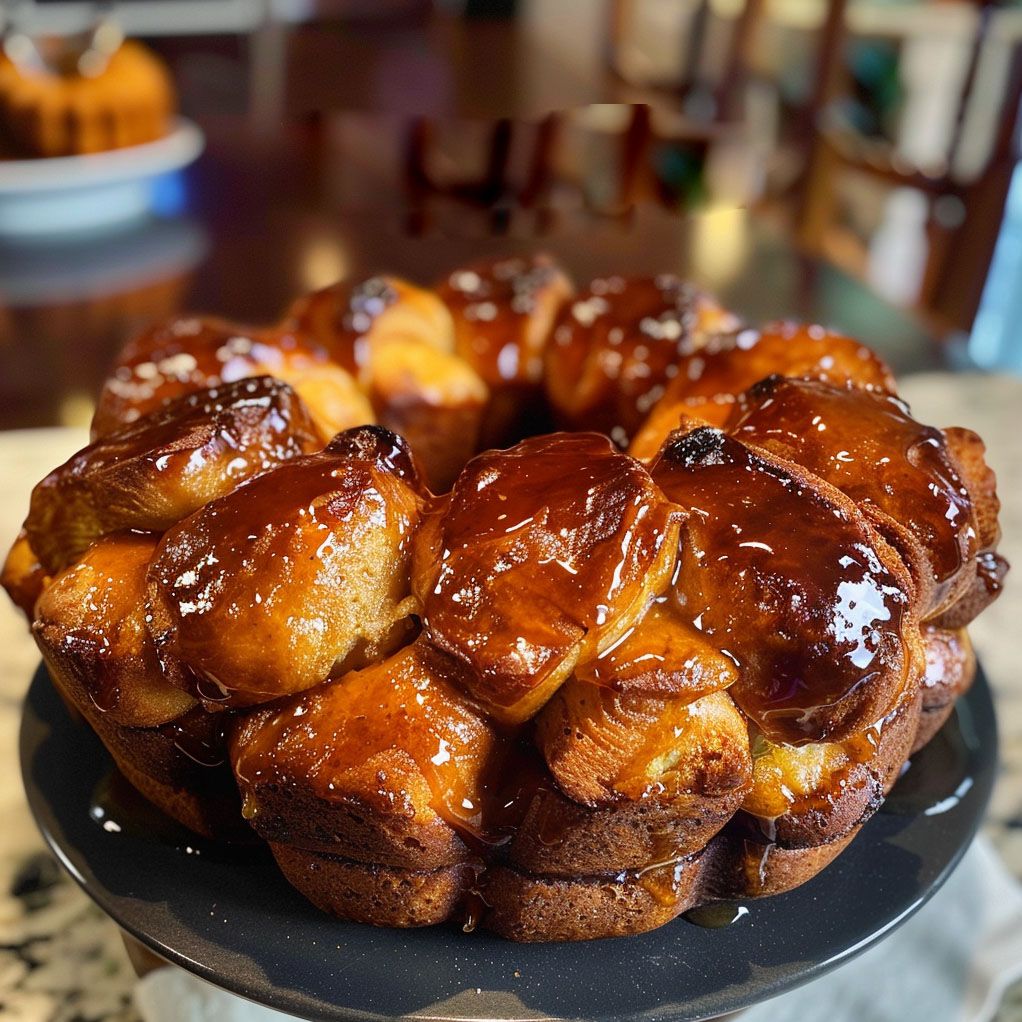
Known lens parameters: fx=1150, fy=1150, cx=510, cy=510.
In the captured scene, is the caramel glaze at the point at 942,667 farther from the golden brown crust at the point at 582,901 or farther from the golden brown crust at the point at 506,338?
the golden brown crust at the point at 506,338

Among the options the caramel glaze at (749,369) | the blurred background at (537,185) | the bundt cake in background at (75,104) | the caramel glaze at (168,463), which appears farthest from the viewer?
the bundt cake in background at (75,104)

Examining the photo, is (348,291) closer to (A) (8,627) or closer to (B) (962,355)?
(A) (8,627)

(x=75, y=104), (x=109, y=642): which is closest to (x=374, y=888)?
(x=109, y=642)

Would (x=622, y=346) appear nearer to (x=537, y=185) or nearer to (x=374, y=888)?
(x=374, y=888)

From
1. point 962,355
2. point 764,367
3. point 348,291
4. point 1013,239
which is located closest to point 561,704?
point 764,367

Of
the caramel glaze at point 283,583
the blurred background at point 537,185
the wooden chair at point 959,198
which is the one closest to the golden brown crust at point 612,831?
the caramel glaze at point 283,583
